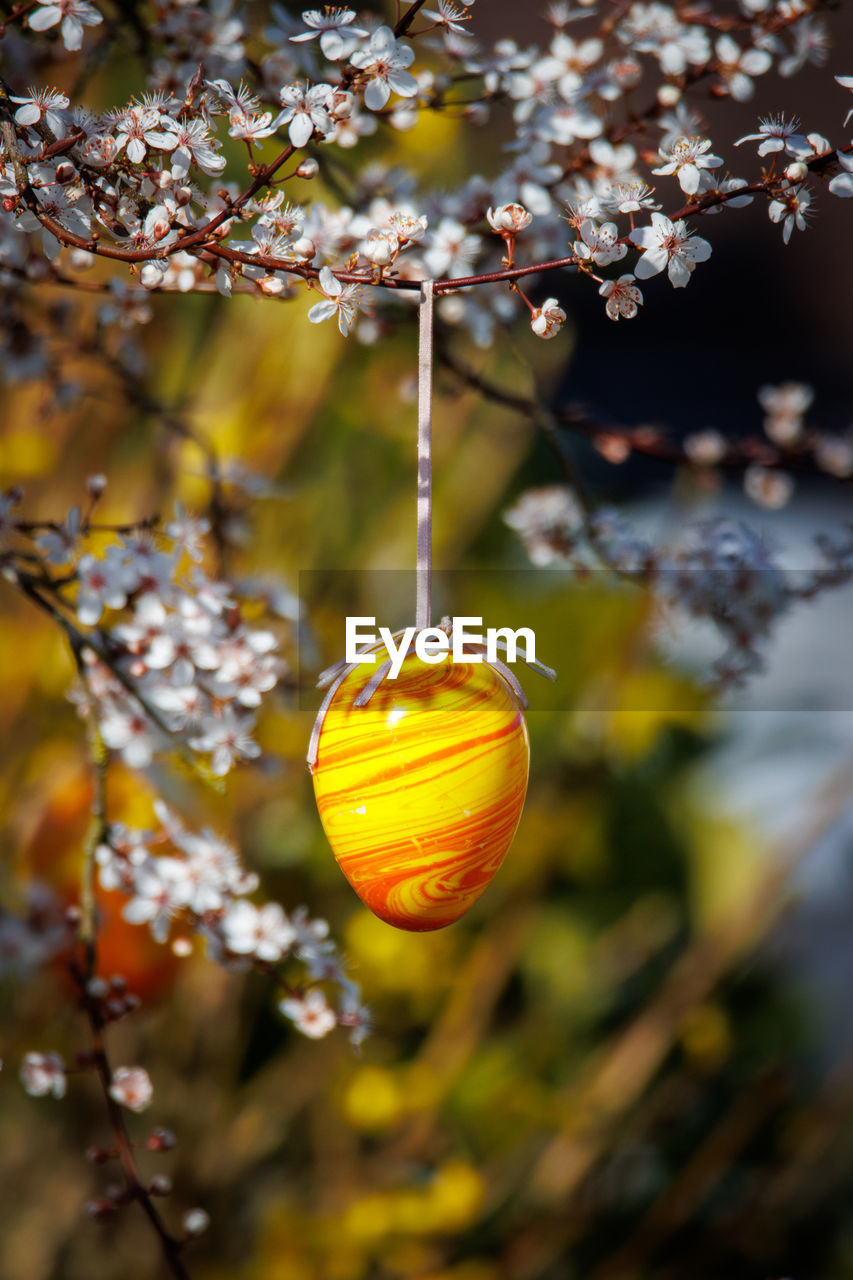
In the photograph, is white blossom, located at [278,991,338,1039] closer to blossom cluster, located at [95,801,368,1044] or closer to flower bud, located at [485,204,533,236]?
blossom cluster, located at [95,801,368,1044]

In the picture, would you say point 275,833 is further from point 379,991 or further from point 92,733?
point 92,733

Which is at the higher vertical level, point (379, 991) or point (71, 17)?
point (71, 17)

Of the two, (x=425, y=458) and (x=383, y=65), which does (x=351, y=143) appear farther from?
(x=425, y=458)

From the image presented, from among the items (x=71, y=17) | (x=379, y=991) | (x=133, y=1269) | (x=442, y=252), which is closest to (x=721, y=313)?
(x=442, y=252)

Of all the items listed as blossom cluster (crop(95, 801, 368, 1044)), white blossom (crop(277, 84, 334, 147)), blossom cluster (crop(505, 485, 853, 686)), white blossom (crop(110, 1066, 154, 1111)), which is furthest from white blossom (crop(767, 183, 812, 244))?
white blossom (crop(110, 1066, 154, 1111))

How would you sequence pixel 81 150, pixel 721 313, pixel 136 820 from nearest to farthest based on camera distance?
pixel 81 150, pixel 136 820, pixel 721 313

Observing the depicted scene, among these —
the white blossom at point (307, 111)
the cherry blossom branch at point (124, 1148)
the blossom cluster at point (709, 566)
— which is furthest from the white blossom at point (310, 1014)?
the white blossom at point (307, 111)

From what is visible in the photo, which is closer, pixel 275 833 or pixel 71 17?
pixel 71 17
